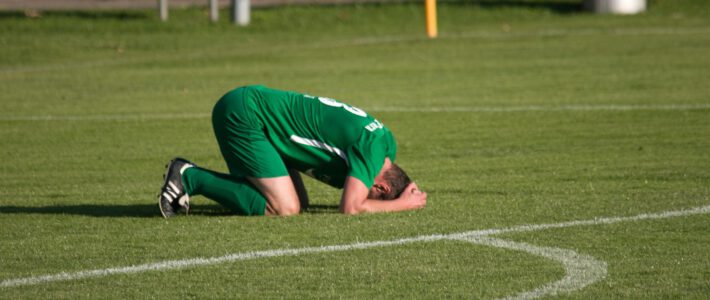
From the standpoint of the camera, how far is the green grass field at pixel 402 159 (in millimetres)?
6629

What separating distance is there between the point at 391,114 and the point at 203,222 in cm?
617

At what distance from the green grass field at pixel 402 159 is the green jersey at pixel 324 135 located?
1.01 feet

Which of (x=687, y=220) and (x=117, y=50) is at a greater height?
(x=687, y=220)

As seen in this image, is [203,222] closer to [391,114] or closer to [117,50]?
[391,114]

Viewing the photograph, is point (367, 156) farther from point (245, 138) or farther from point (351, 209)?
point (245, 138)

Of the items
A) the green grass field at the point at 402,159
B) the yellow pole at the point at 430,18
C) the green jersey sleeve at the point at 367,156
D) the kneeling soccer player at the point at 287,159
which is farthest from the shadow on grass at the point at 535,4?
the green jersey sleeve at the point at 367,156

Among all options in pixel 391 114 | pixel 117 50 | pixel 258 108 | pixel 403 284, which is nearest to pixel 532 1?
pixel 117 50

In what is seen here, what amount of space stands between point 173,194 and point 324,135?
104 centimetres

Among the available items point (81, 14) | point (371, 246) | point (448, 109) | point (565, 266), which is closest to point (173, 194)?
point (371, 246)

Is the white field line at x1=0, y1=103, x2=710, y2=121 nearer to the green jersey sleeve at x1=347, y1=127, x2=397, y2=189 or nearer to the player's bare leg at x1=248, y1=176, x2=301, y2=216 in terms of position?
the player's bare leg at x1=248, y1=176, x2=301, y2=216

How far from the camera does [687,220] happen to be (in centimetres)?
788

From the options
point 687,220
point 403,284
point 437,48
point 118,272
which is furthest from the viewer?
point 437,48

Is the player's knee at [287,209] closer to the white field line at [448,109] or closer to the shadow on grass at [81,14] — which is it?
the white field line at [448,109]

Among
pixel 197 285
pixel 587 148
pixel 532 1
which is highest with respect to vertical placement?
pixel 197 285
